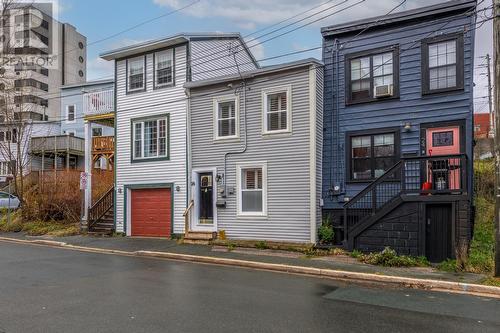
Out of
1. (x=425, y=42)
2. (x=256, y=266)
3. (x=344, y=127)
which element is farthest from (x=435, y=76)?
(x=256, y=266)

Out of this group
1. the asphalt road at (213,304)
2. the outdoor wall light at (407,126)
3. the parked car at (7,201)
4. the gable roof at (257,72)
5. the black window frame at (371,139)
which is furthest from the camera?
the parked car at (7,201)

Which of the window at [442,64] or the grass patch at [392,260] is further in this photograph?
the window at [442,64]

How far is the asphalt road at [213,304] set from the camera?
20.2ft

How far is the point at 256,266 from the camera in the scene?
11.6m

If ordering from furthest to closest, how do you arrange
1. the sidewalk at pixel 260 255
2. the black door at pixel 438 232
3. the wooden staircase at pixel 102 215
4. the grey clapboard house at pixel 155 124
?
the wooden staircase at pixel 102 215, the grey clapboard house at pixel 155 124, the black door at pixel 438 232, the sidewalk at pixel 260 255

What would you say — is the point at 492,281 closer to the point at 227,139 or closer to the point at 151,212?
the point at 227,139

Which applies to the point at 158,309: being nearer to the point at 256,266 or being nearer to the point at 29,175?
the point at 256,266

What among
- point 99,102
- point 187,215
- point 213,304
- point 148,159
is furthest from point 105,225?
point 213,304

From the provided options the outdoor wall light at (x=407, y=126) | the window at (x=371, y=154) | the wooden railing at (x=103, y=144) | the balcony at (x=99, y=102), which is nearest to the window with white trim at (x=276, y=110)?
the window at (x=371, y=154)

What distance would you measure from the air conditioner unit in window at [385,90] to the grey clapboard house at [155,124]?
24.2ft

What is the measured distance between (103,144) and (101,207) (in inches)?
266

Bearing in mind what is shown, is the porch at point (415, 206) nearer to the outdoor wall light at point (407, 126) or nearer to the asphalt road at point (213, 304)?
the outdoor wall light at point (407, 126)

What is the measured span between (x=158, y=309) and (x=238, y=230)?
8.74 meters

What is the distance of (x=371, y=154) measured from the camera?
14.1 meters
